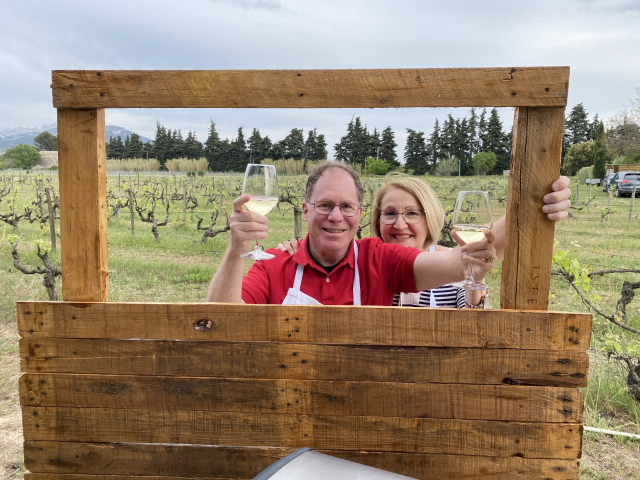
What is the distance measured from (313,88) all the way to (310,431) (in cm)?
106

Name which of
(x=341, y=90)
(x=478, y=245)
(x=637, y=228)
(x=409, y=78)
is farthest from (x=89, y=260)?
(x=637, y=228)

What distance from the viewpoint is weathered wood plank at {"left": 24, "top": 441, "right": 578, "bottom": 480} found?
5.13 ft

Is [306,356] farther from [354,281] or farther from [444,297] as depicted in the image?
[444,297]

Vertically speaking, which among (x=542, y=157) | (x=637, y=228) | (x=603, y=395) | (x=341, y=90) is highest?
(x=341, y=90)

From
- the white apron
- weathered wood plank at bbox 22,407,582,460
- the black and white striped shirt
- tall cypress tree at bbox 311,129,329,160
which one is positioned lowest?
weathered wood plank at bbox 22,407,582,460

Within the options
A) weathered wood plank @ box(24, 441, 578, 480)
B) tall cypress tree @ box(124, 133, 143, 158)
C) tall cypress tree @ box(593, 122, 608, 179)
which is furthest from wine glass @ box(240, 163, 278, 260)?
tall cypress tree @ box(593, 122, 608, 179)

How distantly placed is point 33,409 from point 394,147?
9.60 ft

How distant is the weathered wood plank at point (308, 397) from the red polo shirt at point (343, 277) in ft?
2.16

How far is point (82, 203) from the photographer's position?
162cm

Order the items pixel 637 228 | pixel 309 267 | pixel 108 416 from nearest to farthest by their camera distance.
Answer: pixel 108 416 < pixel 309 267 < pixel 637 228

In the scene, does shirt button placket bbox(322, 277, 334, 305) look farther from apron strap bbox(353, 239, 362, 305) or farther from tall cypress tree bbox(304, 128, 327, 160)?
tall cypress tree bbox(304, 128, 327, 160)

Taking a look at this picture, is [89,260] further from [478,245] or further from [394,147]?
[394,147]

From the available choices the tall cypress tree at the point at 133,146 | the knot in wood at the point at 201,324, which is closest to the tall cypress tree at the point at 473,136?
the knot in wood at the point at 201,324

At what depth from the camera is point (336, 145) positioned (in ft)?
13.5
